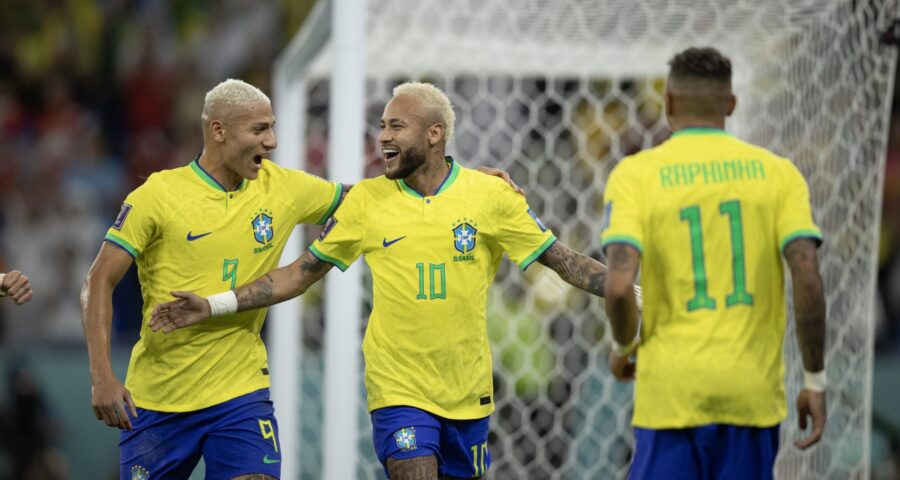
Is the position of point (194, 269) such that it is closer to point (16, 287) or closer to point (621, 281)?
point (16, 287)

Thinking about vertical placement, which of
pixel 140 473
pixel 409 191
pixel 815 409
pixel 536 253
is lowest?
pixel 140 473

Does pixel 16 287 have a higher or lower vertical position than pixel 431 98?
lower

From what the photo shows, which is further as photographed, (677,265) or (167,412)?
(167,412)

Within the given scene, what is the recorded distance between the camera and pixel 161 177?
4012 millimetres

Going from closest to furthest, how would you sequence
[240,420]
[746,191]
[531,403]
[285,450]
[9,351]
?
[746,191]
[240,420]
[285,450]
[531,403]
[9,351]

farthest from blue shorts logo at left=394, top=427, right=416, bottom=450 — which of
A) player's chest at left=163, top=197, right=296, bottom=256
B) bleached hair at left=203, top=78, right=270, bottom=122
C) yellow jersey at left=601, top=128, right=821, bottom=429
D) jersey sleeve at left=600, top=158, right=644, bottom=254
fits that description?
bleached hair at left=203, top=78, right=270, bottom=122

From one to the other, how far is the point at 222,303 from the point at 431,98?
1015 mm

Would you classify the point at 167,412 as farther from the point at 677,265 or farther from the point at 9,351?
the point at 9,351

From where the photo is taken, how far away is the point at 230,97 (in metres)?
4.01

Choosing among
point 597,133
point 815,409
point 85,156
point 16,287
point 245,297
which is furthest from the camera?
point 85,156

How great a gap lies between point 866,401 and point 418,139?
108 inches

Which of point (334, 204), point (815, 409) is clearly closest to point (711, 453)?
point (815, 409)

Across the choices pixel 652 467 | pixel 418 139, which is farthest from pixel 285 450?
pixel 652 467

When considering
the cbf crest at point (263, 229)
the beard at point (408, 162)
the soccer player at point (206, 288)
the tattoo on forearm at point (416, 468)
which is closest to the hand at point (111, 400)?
the soccer player at point (206, 288)
